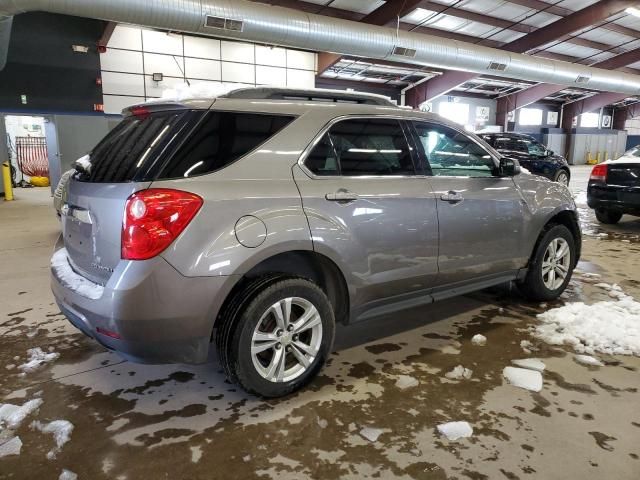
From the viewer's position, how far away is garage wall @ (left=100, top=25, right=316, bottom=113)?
569 inches

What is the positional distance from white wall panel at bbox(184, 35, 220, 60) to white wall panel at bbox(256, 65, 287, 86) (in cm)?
149

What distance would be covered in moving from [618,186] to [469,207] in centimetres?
526

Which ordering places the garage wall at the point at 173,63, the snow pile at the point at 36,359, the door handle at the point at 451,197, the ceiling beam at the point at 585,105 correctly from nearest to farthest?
the snow pile at the point at 36,359 < the door handle at the point at 451,197 < the garage wall at the point at 173,63 < the ceiling beam at the point at 585,105

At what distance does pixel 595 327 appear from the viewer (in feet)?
11.2

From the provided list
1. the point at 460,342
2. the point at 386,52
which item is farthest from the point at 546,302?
the point at 386,52

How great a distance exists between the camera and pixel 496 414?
7.78ft

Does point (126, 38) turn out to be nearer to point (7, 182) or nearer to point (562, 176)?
point (7, 182)

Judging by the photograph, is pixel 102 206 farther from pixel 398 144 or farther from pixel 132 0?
pixel 132 0

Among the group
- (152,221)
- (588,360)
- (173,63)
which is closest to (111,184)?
(152,221)

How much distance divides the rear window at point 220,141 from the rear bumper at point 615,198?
254 inches

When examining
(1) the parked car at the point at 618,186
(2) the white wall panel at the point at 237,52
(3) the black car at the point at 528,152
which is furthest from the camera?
(2) the white wall panel at the point at 237,52

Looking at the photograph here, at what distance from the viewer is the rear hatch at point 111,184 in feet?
7.06

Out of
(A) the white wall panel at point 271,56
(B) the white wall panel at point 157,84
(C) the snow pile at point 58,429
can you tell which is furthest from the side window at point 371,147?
(A) the white wall panel at point 271,56

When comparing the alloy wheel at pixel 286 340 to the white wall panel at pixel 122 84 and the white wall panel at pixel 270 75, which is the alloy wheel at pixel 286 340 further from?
the white wall panel at pixel 270 75
